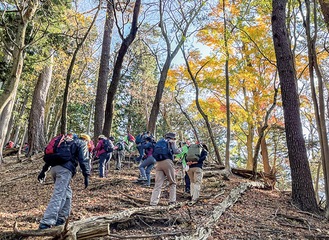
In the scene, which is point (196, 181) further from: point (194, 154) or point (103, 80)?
point (103, 80)

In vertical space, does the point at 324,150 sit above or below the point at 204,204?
above

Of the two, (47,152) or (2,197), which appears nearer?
(47,152)

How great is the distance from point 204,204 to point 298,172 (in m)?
3.02

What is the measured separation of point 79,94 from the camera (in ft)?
86.1

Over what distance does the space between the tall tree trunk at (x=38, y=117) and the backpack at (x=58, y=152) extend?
1163 cm

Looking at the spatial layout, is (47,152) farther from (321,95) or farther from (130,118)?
(130,118)

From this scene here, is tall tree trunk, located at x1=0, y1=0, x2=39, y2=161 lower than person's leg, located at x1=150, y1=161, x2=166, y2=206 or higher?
higher

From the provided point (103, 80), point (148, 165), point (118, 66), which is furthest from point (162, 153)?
point (103, 80)

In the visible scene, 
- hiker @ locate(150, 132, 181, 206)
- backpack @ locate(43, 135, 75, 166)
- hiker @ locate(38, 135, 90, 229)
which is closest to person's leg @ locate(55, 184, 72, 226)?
hiker @ locate(38, 135, 90, 229)

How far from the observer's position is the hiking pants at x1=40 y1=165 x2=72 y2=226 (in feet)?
14.9

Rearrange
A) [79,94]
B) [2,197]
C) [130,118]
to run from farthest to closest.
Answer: [130,118]
[79,94]
[2,197]

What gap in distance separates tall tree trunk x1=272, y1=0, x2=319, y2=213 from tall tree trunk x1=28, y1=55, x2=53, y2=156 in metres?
11.7

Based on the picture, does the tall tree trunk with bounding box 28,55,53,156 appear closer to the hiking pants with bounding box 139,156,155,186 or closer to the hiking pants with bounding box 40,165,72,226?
the hiking pants with bounding box 139,156,155,186

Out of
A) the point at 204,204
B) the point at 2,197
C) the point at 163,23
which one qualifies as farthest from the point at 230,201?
the point at 163,23
